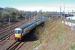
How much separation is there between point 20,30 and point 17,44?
214 cm

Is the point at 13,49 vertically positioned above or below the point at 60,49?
below

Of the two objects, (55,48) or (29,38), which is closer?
(55,48)

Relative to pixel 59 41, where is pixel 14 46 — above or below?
below

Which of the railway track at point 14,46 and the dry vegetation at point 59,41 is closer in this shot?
the dry vegetation at point 59,41

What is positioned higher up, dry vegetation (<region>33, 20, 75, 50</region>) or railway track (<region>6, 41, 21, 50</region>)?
dry vegetation (<region>33, 20, 75, 50</region>)

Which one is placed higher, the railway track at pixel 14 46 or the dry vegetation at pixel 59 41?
the dry vegetation at pixel 59 41

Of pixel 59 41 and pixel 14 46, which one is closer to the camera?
pixel 59 41

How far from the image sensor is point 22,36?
30875 mm

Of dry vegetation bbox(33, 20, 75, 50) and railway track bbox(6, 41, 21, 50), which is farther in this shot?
railway track bbox(6, 41, 21, 50)

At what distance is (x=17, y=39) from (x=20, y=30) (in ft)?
4.43

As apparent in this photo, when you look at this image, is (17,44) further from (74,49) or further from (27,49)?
(74,49)

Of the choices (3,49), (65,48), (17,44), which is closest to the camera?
(65,48)

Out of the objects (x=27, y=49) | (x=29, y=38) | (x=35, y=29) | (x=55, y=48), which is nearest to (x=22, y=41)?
(x=29, y=38)

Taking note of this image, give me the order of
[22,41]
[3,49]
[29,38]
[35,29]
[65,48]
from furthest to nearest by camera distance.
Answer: [35,29] → [29,38] → [22,41] → [3,49] → [65,48]
